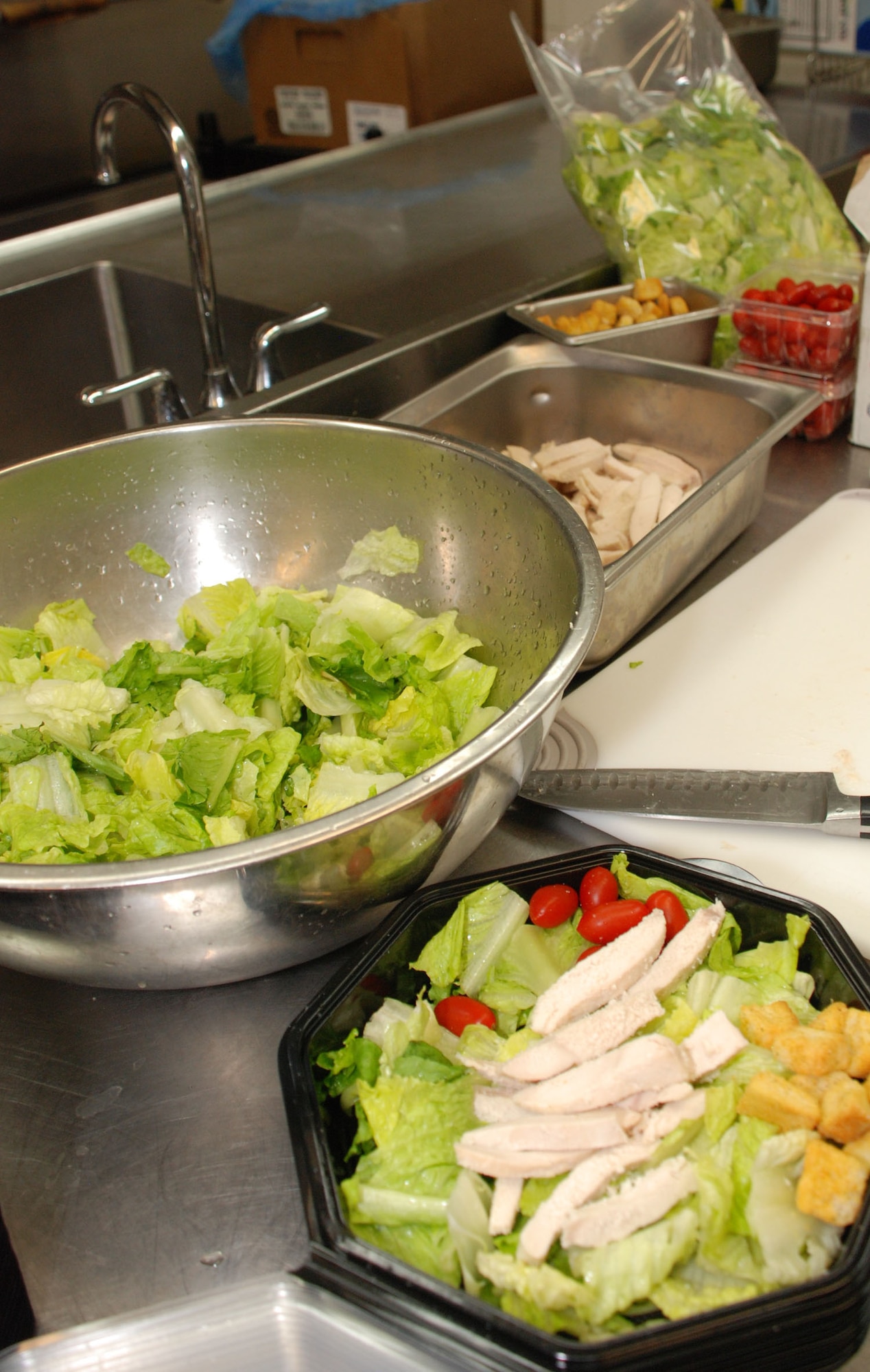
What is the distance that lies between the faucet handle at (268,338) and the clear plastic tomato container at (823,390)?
26.3 inches

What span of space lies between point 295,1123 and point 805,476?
1354mm

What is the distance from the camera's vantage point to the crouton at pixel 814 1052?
0.74 metres

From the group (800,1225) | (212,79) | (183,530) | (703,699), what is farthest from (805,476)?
(212,79)

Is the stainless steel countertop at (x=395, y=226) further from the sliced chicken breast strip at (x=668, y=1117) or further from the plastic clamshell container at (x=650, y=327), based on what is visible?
the sliced chicken breast strip at (x=668, y=1117)

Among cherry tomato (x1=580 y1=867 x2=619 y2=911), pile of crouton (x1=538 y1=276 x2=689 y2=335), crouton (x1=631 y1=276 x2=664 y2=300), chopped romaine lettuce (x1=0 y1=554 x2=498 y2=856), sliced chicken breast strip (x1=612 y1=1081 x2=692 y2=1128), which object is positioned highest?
crouton (x1=631 y1=276 x2=664 y2=300)

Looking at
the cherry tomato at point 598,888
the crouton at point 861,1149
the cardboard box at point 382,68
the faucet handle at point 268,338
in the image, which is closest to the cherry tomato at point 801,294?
the faucet handle at point 268,338

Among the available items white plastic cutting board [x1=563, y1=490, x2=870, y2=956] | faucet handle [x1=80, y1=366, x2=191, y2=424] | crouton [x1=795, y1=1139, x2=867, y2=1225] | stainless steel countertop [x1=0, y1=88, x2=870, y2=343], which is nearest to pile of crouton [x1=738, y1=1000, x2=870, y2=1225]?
crouton [x1=795, y1=1139, x2=867, y2=1225]

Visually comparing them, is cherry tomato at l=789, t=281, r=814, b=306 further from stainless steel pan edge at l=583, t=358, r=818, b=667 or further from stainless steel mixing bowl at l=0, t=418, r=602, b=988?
stainless steel mixing bowl at l=0, t=418, r=602, b=988

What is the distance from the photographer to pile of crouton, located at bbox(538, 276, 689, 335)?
71.5 inches

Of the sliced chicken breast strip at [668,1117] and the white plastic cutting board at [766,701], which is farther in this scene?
the white plastic cutting board at [766,701]

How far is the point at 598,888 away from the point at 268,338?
117 cm

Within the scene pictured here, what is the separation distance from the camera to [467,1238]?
2.27ft

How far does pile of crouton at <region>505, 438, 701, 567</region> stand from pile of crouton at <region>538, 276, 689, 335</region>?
19cm

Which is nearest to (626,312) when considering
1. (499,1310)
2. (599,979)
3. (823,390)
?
(823,390)
